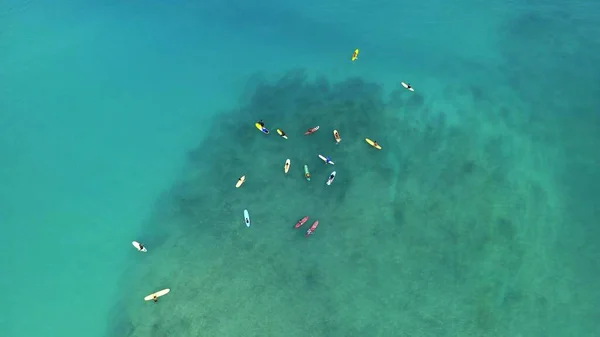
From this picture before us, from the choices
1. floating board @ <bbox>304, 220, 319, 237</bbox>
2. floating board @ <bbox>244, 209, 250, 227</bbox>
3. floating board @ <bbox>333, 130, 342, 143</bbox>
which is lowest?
floating board @ <bbox>304, 220, 319, 237</bbox>

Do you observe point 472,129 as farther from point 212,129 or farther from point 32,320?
point 32,320

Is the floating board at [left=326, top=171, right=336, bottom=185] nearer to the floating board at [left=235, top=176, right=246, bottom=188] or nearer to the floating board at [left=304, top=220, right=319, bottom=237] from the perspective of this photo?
the floating board at [left=304, top=220, right=319, bottom=237]

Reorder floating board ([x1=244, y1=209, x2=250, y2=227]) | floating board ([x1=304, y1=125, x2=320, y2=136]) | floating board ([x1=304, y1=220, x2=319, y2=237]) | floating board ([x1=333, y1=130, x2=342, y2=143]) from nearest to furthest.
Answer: floating board ([x1=304, y1=220, x2=319, y2=237]), floating board ([x1=244, y1=209, x2=250, y2=227]), floating board ([x1=333, y1=130, x2=342, y2=143]), floating board ([x1=304, y1=125, x2=320, y2=136])

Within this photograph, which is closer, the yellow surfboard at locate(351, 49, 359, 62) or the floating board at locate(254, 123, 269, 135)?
the floating board at locate(254, 123, 269, 135)

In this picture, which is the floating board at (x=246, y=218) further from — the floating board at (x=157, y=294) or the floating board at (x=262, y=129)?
the floating board at (x=262, y=129)

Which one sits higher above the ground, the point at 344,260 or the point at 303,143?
the point at 303,143

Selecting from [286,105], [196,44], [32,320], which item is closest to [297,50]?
[286,105]

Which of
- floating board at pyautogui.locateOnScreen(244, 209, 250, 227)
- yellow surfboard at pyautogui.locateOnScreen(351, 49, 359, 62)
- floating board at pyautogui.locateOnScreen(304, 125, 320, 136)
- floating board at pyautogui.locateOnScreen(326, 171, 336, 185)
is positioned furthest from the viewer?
yellow surfboard at pyautogui.locateOnScreen(351, 49, 359, 62)

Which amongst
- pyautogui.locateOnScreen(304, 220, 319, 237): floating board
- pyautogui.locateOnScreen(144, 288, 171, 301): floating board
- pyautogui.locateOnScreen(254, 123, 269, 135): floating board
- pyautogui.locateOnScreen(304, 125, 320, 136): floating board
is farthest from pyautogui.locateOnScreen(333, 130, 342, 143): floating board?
pyautogui.locateOnScreen(144, 288, 171, 301): floating board

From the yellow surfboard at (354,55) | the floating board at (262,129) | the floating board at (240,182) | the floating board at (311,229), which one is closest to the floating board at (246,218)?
the floating board at (240,182)
